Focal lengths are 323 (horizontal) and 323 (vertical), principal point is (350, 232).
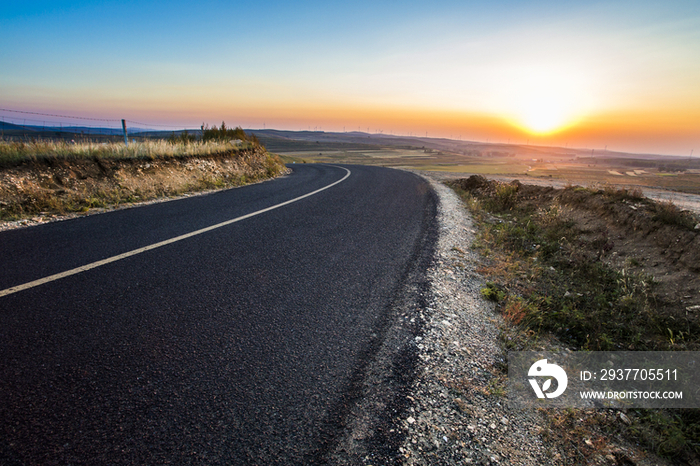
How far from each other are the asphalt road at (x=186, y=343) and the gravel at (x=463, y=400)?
463 mm

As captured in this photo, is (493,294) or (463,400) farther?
(493,294)

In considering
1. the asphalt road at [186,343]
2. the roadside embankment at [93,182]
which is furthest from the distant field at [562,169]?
the roadside embankment at [93,182]

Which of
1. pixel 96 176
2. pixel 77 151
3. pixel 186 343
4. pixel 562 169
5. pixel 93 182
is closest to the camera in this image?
pixel 186 343

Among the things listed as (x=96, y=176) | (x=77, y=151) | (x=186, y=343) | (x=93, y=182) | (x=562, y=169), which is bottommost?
(x=186, y=343)

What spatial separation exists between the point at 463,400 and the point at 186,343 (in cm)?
221

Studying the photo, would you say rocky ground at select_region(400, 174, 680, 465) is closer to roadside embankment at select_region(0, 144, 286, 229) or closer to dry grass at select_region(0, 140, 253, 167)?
roadside embankment at select_region(0, 144, 286, 229)

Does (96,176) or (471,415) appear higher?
(96,176)

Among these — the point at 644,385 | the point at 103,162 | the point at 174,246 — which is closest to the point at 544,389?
the point at 644,385

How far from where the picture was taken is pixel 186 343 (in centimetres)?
267

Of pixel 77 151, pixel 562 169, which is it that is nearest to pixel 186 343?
pixel 77 151

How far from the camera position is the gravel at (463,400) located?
75.7 inches

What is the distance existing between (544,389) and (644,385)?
1031mm

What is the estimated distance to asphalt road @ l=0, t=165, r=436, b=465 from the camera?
185 cm

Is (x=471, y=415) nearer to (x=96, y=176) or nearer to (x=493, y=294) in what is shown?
(x=493, y=294)
